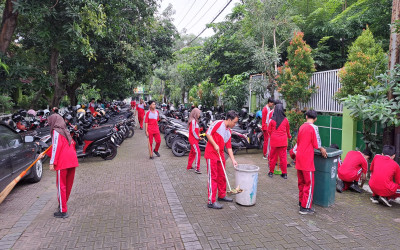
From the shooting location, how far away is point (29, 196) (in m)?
5.60

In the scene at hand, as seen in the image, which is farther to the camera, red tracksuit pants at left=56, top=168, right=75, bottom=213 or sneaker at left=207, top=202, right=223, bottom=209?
sneaker at left=207, top=202, right=223, bottom=209

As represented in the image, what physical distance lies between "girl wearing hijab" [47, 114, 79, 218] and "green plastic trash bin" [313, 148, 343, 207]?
3960mm

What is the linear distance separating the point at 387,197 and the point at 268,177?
2.42m

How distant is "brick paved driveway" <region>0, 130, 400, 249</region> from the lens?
373cm

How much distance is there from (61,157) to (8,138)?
6.05 feet

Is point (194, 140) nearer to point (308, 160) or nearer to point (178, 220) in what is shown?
point (178, 220)

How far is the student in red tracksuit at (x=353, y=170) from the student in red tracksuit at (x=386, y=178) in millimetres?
437

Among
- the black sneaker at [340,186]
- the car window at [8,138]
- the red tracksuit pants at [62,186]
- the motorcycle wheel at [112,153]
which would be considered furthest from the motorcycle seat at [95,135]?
the black sneaker at [340,186]

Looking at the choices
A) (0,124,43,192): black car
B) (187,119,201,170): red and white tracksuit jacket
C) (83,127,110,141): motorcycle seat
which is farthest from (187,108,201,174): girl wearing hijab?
(0,124,43,192): black car

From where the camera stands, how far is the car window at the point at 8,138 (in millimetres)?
5220

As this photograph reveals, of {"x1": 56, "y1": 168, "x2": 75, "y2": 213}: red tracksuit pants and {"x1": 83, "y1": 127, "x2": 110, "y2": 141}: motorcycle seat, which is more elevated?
{"x1": 83, "y1": 127, "x2": 110, "y2": 141}: motorcycle seat

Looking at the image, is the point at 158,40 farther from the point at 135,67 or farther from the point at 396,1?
the point at 396,1

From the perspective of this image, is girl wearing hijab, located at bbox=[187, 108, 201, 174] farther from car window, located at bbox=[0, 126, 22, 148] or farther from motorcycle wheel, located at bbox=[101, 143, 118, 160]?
car window, located at bbox=[0, 126, 22, 148]

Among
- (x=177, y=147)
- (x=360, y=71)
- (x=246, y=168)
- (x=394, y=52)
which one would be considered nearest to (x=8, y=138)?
(x=246, y=168)
